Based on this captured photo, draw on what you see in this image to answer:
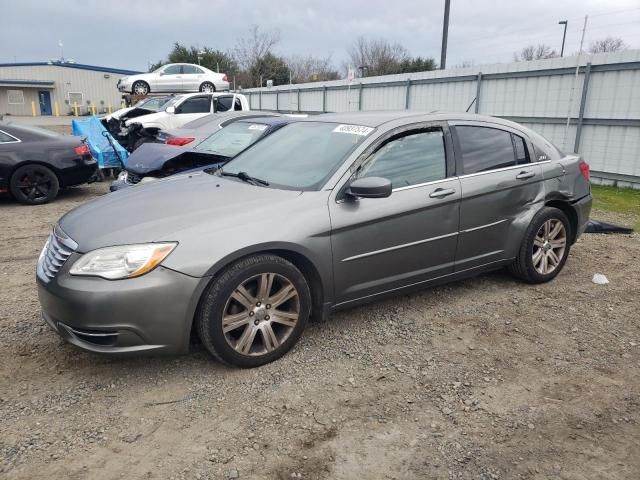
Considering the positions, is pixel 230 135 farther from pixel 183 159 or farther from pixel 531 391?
pixel 531 391

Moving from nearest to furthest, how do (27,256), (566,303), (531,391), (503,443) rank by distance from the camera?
1. (503,443)
2. (531,391)
3. (566,303)
4. (27,256)

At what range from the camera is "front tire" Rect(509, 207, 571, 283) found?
457 cm

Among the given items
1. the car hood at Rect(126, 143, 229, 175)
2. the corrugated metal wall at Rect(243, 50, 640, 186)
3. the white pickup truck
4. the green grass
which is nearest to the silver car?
the car hood at Rect(126, 143, 229, 175)

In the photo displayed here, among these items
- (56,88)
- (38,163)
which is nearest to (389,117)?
(38,163)

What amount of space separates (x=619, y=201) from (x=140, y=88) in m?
20.0

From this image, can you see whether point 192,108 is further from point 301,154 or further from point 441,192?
point 441,192

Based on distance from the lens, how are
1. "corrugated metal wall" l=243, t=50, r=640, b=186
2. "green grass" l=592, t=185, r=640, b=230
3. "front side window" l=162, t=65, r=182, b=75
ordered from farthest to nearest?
"front side window" l=162, t=65, r=182, b=75
"corrugated metal wall" l=243, t=50, r=640, b=186
"green grass" l=592, t=185, r=640, b=230

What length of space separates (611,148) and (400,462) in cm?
940

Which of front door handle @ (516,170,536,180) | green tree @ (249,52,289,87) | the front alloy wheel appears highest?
green tree @ (249,52,289,87)

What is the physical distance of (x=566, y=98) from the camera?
1048cm

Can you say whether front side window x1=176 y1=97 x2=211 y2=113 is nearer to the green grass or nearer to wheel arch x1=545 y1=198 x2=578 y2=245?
the green grass

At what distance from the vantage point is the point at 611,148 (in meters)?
9.80

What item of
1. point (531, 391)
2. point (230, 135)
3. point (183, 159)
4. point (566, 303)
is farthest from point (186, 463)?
point (230, 135)

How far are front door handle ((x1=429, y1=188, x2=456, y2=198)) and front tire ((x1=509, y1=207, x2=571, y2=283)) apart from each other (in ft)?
3.45
